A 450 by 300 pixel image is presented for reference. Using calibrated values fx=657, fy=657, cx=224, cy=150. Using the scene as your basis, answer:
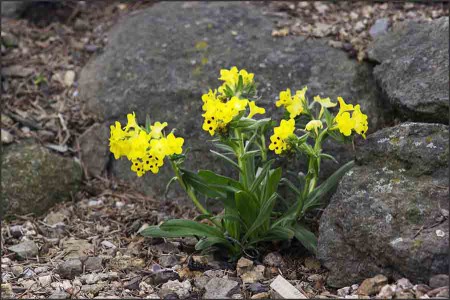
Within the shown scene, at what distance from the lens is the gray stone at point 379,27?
4.91 m

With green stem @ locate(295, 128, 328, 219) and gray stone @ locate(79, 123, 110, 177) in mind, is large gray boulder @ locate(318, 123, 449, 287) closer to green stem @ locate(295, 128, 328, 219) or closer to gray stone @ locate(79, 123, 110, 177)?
green stem @ locate(295, 128, 328, 219)

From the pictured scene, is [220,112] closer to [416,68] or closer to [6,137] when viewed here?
[416,68]

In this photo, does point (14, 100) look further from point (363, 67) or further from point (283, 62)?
point (363, 67)

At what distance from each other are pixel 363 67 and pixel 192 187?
159cm

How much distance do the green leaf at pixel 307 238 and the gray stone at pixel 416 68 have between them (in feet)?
3.46

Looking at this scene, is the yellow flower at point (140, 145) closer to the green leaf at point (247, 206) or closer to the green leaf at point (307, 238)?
the green leaf at point (247, 206)

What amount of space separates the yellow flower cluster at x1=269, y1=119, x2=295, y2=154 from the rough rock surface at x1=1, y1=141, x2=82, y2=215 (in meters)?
1.75

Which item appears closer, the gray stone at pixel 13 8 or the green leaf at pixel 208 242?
the green leaf at pixel 208 242

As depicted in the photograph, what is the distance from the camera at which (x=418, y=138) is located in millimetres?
3523

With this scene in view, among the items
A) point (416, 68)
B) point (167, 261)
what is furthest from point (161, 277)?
point (416, 68)

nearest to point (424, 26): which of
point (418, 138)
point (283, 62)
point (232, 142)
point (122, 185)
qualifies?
point (283, 62)

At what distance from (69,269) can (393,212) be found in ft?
5.65

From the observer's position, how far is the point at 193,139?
14.9 ft

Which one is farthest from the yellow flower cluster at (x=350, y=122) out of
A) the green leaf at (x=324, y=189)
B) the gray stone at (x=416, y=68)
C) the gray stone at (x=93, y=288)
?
the gray stone at (x=93, y=288)
